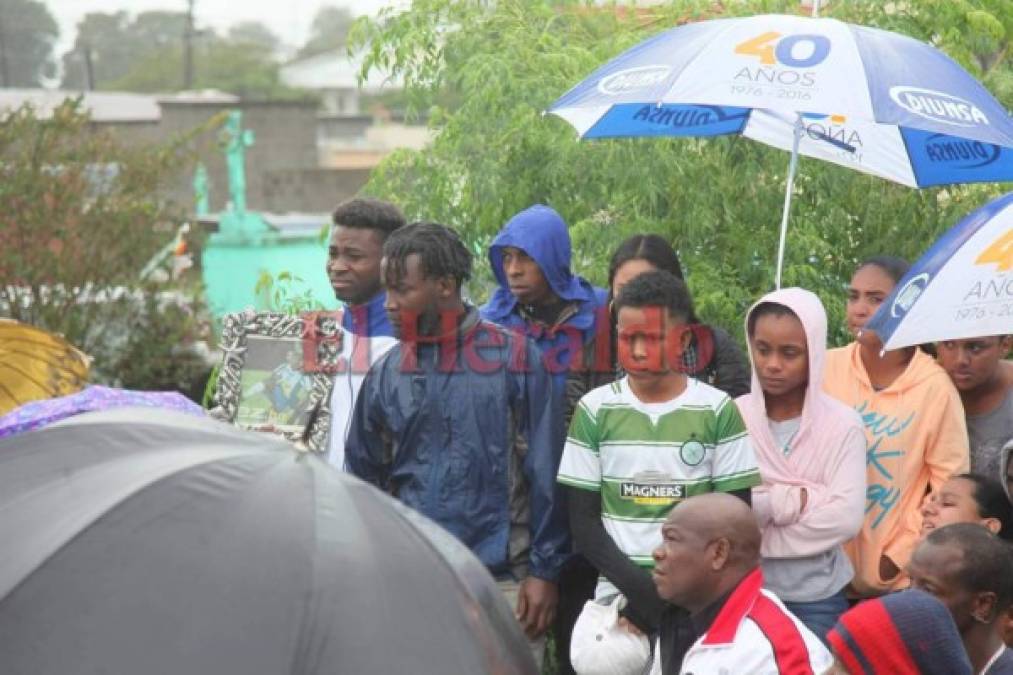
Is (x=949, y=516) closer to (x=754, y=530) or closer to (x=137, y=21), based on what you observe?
(x=754, y=530)

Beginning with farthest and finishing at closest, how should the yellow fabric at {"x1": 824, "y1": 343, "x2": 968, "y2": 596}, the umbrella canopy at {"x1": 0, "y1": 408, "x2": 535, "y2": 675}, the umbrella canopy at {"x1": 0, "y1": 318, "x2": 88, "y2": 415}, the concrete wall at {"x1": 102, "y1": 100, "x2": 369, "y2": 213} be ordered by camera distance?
the concrete wall at {"x1": 102, "y1": 100, "x2": 369, "y2": 213}
the umbrella canopy at {"x1": 0, "y1": 318, "x2": 88, "y2": 415}
the yellow fabric at {"x1": 824, "y1": 343, "x2": 968, "y2": 596}
the umbrella canopy at {"x1": 0, "y1": 408, "x2": 535, "y2": 675}

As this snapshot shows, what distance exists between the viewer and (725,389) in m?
5.35

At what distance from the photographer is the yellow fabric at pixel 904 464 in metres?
5.09

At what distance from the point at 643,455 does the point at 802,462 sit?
0.58 metres

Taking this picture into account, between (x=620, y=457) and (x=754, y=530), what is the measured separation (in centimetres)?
77

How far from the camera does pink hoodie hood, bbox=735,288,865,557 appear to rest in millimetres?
4836

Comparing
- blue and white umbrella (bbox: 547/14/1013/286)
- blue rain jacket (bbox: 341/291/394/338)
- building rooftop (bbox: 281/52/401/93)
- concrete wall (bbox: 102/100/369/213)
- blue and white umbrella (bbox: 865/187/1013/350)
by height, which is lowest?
concrete wall (bbox: 102/100/369/213)

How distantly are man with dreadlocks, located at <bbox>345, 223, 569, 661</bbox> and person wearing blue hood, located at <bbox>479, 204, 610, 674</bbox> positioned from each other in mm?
469

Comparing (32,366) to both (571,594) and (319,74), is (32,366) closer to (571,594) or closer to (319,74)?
(571,594)

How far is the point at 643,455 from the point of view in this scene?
4.72 metres

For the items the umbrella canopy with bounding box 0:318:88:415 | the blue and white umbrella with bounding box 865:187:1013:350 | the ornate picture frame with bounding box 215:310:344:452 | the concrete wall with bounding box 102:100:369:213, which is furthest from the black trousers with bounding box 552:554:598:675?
the concrete wall with bounding box 102:100:369:213

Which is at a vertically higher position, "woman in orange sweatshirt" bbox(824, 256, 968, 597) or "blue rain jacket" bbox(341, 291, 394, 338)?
"blue rain jacket" bbox(341, 291, 394, 338)

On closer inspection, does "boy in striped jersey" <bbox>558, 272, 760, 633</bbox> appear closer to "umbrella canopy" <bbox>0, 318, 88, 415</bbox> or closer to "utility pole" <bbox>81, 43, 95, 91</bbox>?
"umbrella canopy" <bbox>0, 318, 88, 415</bbox>

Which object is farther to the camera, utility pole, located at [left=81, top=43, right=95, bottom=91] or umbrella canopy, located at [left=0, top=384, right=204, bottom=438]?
utility pole, located at [left=81, top=43, right=95, bottom=91]
